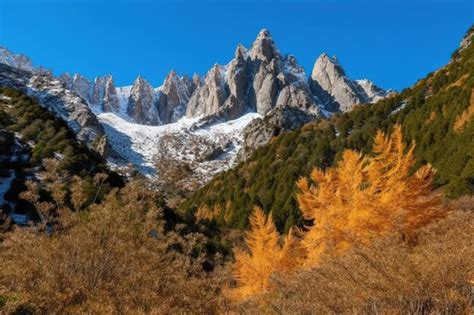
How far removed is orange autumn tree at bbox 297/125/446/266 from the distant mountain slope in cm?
1161

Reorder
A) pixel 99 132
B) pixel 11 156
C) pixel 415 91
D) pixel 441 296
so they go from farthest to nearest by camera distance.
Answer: pixel 99 132 < pixel 415 91 < pixel 11 156 < pixel 441 296

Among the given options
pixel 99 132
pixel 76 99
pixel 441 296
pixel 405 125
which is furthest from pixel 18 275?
pixel 76 99

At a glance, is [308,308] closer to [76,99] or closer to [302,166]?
[302,166]

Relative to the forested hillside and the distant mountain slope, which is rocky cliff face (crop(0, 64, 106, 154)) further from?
the forested hillside

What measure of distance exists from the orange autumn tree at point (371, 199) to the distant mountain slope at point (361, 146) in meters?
11.6

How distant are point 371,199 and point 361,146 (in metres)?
33.0

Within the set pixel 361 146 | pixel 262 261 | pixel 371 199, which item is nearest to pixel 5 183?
pixel 262 261

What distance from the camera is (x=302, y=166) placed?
5472cm

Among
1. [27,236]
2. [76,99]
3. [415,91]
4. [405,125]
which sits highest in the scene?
[76,99]

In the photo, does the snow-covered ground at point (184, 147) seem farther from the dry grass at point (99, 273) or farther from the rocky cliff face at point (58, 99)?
the dry grass at point (99, 273)

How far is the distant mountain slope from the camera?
3850cm

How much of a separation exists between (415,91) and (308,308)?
55154 millimetres

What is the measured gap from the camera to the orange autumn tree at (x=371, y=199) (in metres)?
18.8

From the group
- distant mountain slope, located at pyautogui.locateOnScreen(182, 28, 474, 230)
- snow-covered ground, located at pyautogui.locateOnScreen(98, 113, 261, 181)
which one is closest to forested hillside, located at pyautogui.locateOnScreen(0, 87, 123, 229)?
distant mountain slope, located at pyautogui.locateOnScreen(182, 28, 474, 230)
